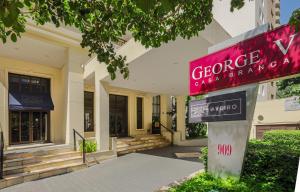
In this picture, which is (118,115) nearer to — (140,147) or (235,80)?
(140,147)

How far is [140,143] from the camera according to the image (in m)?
17.1

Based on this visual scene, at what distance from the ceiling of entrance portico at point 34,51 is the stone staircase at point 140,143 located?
5.89 m

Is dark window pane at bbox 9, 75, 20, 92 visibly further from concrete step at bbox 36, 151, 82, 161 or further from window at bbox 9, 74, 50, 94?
concrete step at bbox 36, 151, 82, 161

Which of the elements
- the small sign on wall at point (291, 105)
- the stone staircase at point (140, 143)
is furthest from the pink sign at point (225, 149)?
the small sign on wall at point (291, 105)

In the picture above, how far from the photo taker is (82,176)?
9.77 meters

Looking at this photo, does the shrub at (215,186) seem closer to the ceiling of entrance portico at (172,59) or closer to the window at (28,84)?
the ceiling of entrance portico at (172,59)

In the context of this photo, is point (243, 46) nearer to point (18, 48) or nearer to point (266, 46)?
point (266, 46)

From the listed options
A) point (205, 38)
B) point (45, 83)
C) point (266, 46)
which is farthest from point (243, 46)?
point (45, 83)

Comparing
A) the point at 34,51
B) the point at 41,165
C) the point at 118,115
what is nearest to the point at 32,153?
the point at 41,165

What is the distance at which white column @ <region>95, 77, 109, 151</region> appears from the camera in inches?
516

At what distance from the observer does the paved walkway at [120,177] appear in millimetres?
8180

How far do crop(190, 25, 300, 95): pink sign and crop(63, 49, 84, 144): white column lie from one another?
864 centimetres

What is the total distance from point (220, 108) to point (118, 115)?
44.9 ft

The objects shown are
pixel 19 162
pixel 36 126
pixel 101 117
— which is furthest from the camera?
pixel 36 126
